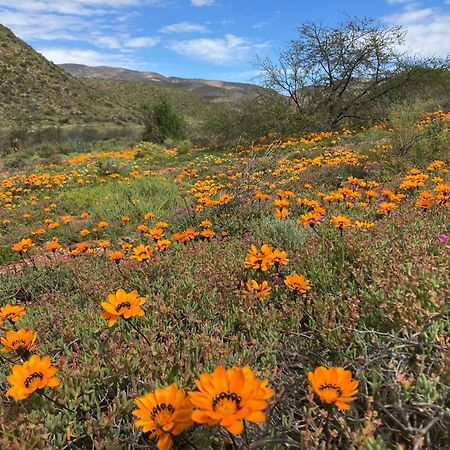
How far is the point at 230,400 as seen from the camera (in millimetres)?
1196

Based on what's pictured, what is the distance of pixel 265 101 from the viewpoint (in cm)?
1952

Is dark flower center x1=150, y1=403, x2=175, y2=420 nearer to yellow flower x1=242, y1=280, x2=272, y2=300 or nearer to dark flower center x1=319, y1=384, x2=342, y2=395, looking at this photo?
dark flower center x1=319, y1=384, x2=342, y2=395

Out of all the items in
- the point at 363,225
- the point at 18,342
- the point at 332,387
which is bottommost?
the point at 18,342

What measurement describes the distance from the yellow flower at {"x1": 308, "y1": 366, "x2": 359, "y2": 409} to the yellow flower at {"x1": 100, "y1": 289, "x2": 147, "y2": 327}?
1.05m

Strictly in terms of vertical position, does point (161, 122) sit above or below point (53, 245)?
above

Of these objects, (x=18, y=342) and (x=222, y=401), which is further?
(x=18, y=342)

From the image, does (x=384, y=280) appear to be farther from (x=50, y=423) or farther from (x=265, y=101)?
(x=265, y=101)

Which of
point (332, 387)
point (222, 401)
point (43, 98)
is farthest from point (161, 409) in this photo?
point (43, 98)

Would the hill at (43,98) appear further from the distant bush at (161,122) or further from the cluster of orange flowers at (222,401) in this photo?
the cluster of orange flowers at (222,401)

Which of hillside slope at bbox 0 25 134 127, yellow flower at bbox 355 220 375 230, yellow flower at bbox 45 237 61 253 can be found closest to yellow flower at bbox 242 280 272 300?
yellow flower at bbox 355 220 375 230

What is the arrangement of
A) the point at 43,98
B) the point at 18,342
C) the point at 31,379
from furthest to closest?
the point at 43,98 < the point at 18,342 < the point at 31,379

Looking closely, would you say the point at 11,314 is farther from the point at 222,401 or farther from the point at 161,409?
the point at 222,401

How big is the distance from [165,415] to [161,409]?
0.14ft

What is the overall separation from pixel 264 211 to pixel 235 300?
124 inches
